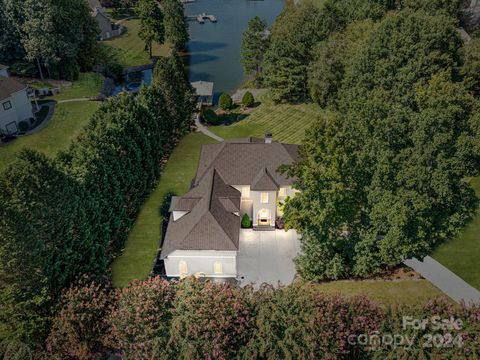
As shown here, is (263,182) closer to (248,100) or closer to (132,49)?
(248,100)

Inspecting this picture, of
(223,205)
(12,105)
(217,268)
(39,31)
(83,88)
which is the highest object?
(39,31)

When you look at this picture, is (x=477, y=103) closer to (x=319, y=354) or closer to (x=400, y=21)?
(x=400, y=21)

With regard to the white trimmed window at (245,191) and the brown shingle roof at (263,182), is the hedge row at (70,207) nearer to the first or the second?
the white trimmed window at (245,191)

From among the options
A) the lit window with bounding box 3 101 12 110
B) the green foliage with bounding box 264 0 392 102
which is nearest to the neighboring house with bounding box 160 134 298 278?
the green foliage with bounding box 264 0 392 102

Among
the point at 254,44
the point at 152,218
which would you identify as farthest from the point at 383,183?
the point at 254,44

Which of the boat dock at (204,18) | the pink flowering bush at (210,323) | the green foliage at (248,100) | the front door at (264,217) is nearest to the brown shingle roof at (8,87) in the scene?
the green foliage at (248,100)

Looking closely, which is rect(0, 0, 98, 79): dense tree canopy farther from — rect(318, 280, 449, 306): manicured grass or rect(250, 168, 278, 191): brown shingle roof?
rect(318, 280, 449, 306): manicured grass

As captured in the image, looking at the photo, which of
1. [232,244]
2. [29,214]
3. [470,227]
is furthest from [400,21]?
[29,214]

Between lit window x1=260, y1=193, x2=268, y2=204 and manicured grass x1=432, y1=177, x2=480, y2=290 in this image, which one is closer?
manicured grass x1=432, y1=177, x2=480, y2=290
